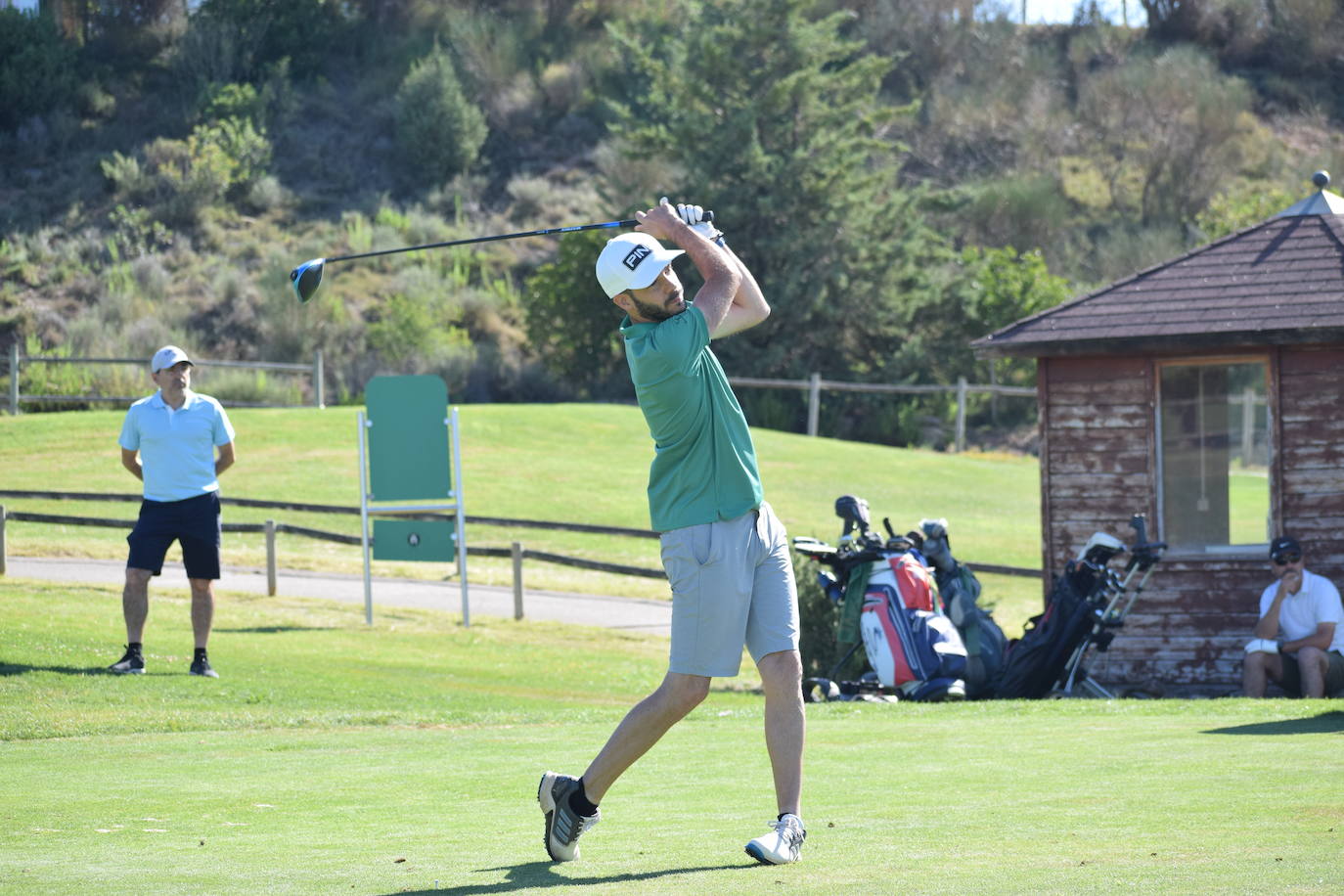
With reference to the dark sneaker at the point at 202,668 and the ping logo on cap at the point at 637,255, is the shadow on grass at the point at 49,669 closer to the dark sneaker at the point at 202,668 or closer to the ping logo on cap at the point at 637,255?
the dark sneaker at the point at 202,668

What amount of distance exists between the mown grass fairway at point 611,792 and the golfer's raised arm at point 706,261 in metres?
1.74

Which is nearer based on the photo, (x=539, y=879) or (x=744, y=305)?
(x=539, y=879)

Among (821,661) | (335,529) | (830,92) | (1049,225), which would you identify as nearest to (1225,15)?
(1049,225)

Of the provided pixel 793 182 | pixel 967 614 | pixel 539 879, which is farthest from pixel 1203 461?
pixel 793 182

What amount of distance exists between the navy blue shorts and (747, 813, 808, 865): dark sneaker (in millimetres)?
7472

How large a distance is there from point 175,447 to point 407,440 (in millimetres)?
5855

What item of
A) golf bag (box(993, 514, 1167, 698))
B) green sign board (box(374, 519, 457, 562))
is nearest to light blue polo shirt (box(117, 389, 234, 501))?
green sign board (box(374, 519, 457, 562))

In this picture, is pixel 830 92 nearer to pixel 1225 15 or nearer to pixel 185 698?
pixel 1225 15

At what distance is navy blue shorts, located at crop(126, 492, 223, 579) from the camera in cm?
1185

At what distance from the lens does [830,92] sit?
159ft

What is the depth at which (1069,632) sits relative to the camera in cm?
1320

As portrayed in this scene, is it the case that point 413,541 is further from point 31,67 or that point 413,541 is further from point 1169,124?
point 1169,124

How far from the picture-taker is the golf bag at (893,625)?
41.9ft

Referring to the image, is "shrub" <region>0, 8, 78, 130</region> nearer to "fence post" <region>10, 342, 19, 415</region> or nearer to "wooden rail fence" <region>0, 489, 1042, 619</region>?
"fence post" <region>10, 342, 19, 415</region>
